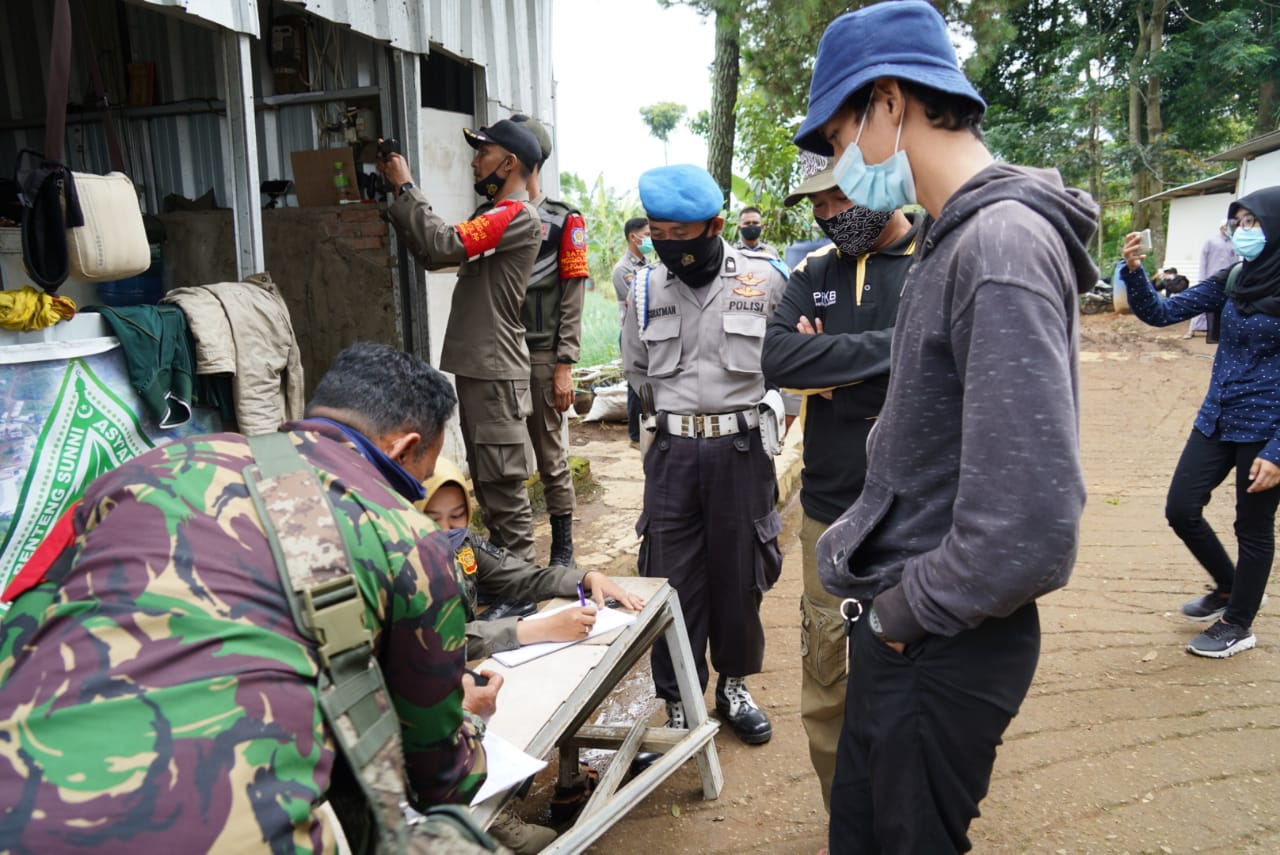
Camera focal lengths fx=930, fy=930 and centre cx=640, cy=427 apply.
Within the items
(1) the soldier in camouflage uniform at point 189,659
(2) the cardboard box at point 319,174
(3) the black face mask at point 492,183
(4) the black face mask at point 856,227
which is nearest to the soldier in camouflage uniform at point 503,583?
(1) the soldier in camouflage uniform at point 189,659

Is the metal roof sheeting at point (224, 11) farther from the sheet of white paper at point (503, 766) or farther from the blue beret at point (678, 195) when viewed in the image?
the sheet of white paper at point (503, 766)

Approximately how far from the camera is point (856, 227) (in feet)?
9.37

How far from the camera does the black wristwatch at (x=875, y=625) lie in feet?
5.53

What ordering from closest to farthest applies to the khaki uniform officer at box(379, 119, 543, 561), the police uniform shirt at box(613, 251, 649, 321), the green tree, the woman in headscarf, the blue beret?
1. the blue beret
2. the woman in headscarf
3. the khaki uniform officer at box(379, 119, 543, 561)
4. the police uniform shirt at box(613, 251, 649, 321)
5. the green tree

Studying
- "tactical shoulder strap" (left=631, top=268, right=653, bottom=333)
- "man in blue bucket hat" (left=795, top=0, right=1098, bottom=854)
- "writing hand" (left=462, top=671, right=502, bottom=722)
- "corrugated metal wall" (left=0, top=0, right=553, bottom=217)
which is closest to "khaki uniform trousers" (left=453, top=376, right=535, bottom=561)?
"tactical shoulder strap" (left=631, top=268, right=653, bottom=333)

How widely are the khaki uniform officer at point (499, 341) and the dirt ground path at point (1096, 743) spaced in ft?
3.25

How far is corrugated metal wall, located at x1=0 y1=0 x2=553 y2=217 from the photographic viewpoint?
5777 mm

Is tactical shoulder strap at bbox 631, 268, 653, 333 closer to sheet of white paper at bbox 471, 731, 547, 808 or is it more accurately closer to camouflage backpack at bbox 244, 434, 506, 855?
sheet of white paper at bbox 471, 731, 547, 808

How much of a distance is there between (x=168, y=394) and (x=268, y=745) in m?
2.50

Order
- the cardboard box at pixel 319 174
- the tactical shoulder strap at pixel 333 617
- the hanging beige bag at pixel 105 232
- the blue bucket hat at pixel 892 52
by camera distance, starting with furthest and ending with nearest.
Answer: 1. the cardboard box at pixel 319 174
2. the hanging beige bag at pixel 105 232
3. the blue bucket hat at pixel 892 52
4. the tactical shoulder strap at pixel 333 617

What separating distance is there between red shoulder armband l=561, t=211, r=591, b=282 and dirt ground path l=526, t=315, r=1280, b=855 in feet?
5.40

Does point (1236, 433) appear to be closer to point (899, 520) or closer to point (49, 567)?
point (899, 520)

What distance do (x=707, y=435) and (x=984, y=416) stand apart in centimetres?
205

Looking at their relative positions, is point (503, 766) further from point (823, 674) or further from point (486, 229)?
point (486, 229)
